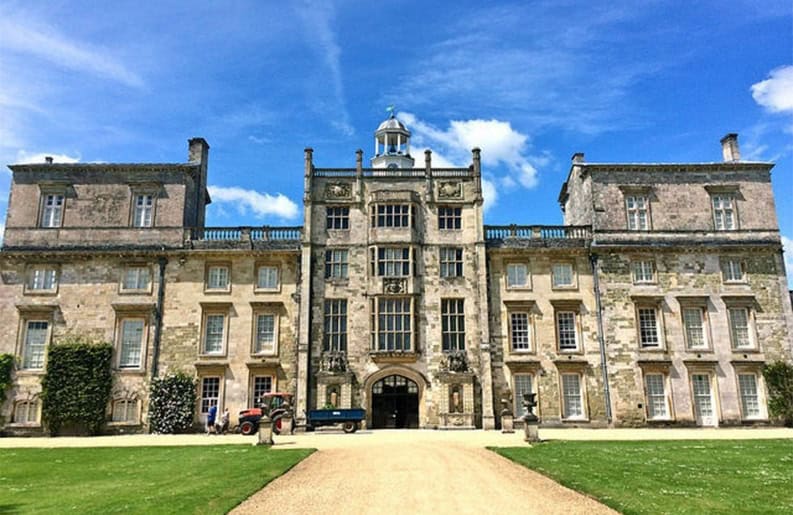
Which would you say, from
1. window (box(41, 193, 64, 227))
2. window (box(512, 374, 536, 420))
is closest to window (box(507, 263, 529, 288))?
window (box(512, 374, 536, 420))

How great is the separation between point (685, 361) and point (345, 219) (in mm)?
18476

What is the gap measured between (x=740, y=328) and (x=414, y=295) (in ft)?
54.2

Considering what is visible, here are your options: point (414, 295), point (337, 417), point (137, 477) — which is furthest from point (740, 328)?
point (137, 477)

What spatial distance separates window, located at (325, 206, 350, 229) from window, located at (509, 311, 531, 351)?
9.80 m

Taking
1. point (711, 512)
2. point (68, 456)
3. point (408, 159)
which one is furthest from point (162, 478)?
point (408, 159)

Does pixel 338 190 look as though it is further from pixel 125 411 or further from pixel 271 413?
pixel 125 411

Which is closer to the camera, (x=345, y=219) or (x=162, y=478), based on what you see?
(x=162, y=478)

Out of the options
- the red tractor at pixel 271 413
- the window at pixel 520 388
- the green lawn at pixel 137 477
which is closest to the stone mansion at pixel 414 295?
the window at pixel 520 388

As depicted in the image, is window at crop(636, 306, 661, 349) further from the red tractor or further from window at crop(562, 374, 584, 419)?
the red tractor

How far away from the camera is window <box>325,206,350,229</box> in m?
31.0

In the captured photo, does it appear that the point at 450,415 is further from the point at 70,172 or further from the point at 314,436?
the point at 70,172

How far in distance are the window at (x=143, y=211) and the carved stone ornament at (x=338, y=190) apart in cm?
939

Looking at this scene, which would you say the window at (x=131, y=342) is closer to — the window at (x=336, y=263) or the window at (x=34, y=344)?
the window at (x=34, y=344)

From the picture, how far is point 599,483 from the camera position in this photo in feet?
40.9
